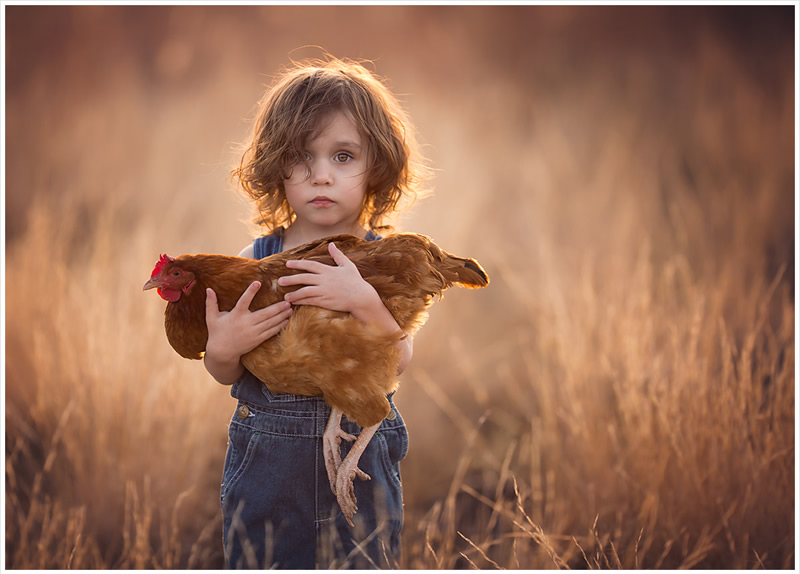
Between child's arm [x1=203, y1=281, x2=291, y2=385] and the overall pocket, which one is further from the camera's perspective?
the overall pocket

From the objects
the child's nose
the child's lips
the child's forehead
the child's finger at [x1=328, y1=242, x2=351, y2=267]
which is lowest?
the child's finger at [x1=328, y1=242, x2=351, y2=267]

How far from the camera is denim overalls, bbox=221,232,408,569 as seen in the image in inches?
47.4

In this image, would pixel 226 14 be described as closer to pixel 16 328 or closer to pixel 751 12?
pixel 16 328

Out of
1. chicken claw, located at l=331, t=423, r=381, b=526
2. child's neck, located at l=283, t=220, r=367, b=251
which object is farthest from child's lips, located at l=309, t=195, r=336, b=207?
chicken claw, located at l=331, t=423, r=381, b=526

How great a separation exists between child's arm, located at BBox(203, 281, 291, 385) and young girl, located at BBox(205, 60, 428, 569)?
0.18 ft

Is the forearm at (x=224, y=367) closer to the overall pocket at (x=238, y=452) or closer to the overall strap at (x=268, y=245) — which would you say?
the overall pocket at (x=238, y=452)

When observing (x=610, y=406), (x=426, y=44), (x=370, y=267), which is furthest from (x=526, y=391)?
(x=426, y=44)

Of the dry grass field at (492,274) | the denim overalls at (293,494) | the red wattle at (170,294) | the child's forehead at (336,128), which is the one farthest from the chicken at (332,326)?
the dry grass field at (492,274)

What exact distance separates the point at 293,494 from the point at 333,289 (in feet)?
1.61

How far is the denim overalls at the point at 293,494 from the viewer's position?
1205 millimetres

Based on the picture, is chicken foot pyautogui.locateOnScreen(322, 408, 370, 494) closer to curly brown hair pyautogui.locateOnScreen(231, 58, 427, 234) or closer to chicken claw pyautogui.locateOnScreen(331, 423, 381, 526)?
chicken claw pyautogui.locateOnScreen(331, 423, 381, 526)

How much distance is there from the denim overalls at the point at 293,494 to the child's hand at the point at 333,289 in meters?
→ 0.27

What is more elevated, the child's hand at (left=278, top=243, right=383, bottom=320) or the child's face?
the child's face

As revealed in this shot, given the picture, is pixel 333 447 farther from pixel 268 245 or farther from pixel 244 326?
pixel 268 245
